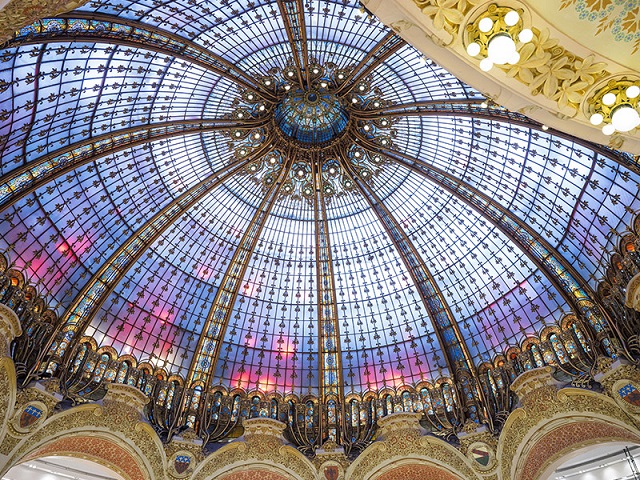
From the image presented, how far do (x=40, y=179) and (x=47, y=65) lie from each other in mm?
4909

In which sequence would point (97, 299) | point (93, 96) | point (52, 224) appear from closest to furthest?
point (93, 96), point (52, 224), point (97, 299)

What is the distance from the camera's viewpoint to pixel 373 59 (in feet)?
73.9

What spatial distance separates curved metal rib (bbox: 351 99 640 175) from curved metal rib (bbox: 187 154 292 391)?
554 centimetres

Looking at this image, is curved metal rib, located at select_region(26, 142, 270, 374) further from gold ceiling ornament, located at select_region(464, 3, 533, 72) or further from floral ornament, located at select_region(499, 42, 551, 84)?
gold ceiling ornament, located at select_region(464, 3, 533, 72)

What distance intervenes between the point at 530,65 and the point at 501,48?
109 cm

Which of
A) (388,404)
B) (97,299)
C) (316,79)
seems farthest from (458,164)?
(97,299)

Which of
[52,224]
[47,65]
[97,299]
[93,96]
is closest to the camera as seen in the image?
[47,65]

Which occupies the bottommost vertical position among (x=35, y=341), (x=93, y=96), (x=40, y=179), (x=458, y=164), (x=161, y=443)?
(x=161, y=443)

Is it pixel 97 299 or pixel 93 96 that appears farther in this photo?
pixel 97 299

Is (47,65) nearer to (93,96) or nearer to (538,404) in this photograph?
(93,96)

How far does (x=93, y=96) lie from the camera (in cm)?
2125

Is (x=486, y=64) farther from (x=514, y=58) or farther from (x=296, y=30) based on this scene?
(x=296, y=30)

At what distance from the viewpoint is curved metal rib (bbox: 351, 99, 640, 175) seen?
1930 centimetres

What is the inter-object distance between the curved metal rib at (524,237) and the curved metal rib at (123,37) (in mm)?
7492
